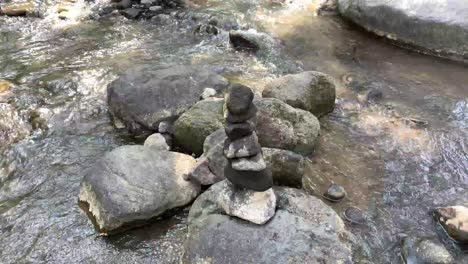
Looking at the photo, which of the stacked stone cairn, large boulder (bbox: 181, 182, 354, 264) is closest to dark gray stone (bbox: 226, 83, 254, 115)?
the stacked stone cairn

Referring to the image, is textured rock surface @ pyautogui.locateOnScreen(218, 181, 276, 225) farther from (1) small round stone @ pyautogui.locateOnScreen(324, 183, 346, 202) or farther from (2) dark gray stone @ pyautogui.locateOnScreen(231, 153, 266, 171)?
(1) small round stone @ pyautogui.locateOnScreen(324, 183, 346, 202)

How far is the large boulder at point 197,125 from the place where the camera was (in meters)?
5.64

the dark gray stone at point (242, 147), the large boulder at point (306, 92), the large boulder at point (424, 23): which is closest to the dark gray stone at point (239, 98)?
the dark gray stone at point (242, 147)

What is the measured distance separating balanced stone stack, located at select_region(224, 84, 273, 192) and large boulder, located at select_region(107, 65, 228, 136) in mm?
2399

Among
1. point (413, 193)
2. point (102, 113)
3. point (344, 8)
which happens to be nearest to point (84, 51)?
point (102, 113)

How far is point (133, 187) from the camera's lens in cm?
479

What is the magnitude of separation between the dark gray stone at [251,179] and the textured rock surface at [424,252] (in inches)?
62.3

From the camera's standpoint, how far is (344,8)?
32.8 feet

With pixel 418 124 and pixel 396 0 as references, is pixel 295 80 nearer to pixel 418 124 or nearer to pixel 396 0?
pixel 418 124

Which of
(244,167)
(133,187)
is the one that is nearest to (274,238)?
(244,167)

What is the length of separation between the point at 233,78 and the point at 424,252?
4196mm

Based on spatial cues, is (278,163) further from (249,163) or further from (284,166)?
(249,163)

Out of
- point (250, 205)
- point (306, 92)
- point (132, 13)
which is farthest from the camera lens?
point (132, 13)

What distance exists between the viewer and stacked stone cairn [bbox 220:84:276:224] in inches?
138
